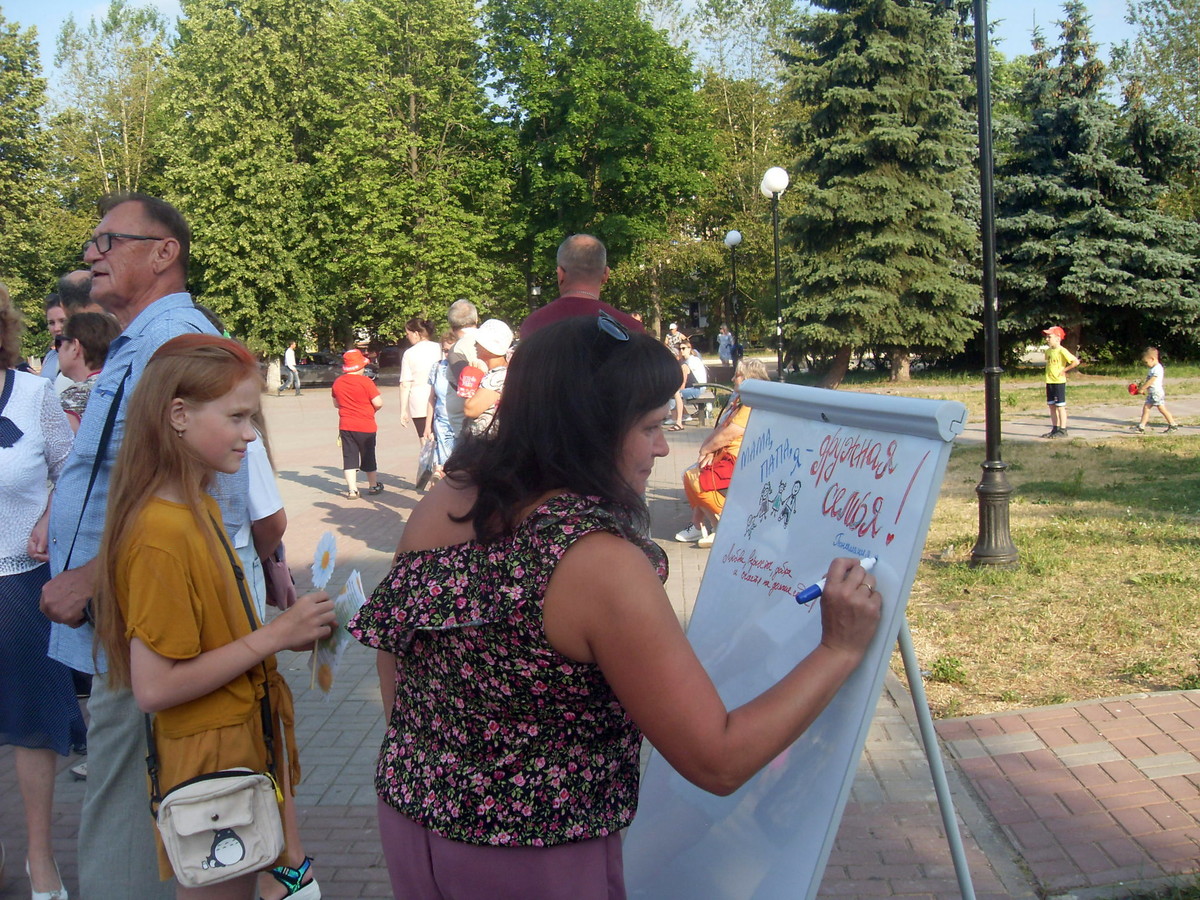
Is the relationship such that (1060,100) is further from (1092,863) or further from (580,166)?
(1092,863)

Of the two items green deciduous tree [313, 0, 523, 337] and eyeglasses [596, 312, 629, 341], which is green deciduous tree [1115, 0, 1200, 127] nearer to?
green deciduous tree [313, 0, 523, 337]

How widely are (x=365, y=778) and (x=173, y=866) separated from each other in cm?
242

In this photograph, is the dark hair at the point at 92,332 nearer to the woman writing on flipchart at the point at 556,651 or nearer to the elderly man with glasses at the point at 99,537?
the elderly man with glasses at the point at 99,537

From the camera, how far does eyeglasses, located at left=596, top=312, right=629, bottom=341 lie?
5.81 feet

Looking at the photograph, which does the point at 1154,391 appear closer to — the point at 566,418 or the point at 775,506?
the point at 775,506

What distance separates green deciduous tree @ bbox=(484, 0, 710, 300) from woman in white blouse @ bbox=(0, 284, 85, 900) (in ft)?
121

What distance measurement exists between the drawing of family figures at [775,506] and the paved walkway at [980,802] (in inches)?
65.6

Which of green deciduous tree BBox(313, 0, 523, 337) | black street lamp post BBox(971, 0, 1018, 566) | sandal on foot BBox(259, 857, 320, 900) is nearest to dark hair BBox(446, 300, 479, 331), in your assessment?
black street lamp post BBox(971, 0, 1018, 566)

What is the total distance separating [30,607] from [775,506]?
2.59m

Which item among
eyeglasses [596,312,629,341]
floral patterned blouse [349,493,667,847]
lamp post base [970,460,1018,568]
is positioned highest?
eyeglasses [596,312,629,341]

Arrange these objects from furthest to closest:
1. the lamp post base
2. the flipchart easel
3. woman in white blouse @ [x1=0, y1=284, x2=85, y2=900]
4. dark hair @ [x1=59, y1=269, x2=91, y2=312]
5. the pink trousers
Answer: the lamp post base < dark hair @ [x1=59, y1=269, x2=91, y2=312] < woman in white blouse @ [x1=0, y1=284, x2=85, y2=900] < the flipchart easel < the pink trousers

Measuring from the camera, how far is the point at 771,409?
2559mm

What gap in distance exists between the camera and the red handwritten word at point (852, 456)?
6.66 feet

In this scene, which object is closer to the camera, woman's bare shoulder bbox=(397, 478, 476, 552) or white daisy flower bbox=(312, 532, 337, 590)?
woman's bare shoulder bbox=(397, 478, 476, 552)
